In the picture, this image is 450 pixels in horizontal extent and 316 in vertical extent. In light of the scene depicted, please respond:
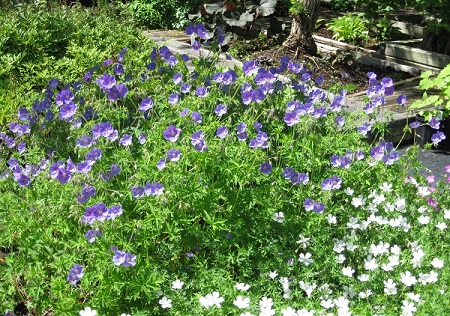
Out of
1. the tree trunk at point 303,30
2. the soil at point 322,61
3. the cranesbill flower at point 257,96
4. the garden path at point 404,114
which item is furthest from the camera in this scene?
the tree trunk at point 303,30

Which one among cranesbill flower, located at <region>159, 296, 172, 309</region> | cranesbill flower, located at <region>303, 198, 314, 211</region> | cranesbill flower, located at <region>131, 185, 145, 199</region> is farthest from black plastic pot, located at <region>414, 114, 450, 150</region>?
cranesbill flower, located at <region>159, 296, 172, 309</region>

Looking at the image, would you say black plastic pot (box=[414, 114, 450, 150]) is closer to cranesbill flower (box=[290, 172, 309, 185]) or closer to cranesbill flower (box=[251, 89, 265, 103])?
cranesbill flower (box=[251, 89, 265, 103])

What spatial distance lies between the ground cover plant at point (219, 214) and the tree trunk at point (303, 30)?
3.97m

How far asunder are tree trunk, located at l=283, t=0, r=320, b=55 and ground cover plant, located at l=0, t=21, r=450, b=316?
3973mm

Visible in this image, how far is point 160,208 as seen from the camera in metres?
3.39

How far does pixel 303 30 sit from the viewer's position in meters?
8.38

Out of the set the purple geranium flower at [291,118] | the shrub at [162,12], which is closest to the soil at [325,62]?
the shrub at [162,12]

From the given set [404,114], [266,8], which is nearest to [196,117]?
[404,114]

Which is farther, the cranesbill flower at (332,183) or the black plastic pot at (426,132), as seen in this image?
the black plastic pot at (426,132)

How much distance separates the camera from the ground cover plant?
11.0ft

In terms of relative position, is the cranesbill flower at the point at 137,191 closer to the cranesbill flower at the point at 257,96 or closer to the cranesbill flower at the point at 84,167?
the cranesbill flower at the point at 84,167

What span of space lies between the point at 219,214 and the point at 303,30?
17.0ft

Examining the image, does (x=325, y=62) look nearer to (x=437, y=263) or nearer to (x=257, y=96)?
(x=257, y=96)

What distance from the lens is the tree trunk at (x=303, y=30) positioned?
837 cm
